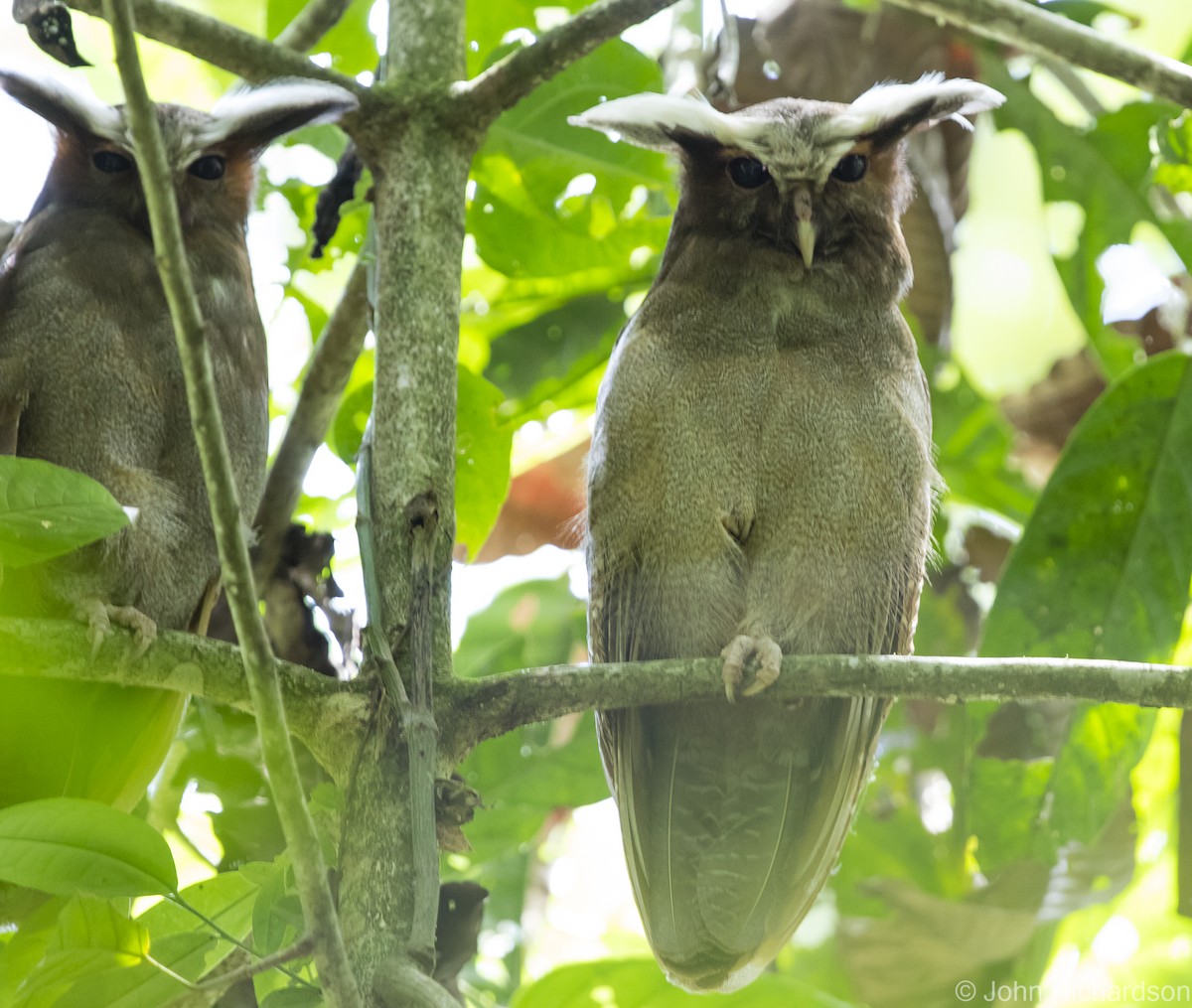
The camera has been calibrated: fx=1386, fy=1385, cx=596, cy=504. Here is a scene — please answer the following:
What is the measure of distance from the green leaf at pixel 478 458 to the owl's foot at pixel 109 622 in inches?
32.6

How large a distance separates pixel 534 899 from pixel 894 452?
7.37ft

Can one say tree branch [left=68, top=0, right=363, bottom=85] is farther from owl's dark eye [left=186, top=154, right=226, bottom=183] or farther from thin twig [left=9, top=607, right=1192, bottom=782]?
thin twig [left=9, top=607, right=1192, bottom=782]

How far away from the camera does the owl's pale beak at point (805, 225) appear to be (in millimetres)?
2980

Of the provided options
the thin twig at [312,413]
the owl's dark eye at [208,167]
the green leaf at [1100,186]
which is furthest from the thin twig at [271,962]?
the green leaf at [1100,186]

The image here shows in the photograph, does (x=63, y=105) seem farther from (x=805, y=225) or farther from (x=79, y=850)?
(x=79, y=850)

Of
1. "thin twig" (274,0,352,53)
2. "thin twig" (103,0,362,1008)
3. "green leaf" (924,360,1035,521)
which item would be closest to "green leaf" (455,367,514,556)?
"thin twig" (274,0,352,53)

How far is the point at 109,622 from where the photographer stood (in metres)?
2.41

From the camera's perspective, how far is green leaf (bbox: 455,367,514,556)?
310 centimetres

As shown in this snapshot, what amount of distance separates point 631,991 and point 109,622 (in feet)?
3.80

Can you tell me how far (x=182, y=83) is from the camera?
422cm

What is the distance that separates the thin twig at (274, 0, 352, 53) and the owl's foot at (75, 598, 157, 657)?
1.40m

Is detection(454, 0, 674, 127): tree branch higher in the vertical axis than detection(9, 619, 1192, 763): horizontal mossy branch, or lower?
higher

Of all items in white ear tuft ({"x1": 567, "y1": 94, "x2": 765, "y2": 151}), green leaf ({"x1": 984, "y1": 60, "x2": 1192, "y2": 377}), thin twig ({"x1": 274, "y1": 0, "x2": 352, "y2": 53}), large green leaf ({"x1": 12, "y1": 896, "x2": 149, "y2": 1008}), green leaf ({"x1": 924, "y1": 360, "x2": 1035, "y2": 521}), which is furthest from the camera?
green leaf ({"x1": 924, "y1": 360, "x2": 1035, "y2": 521})

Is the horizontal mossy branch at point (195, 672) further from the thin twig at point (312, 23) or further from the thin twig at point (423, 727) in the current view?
the thin twig at point (312, 23)
